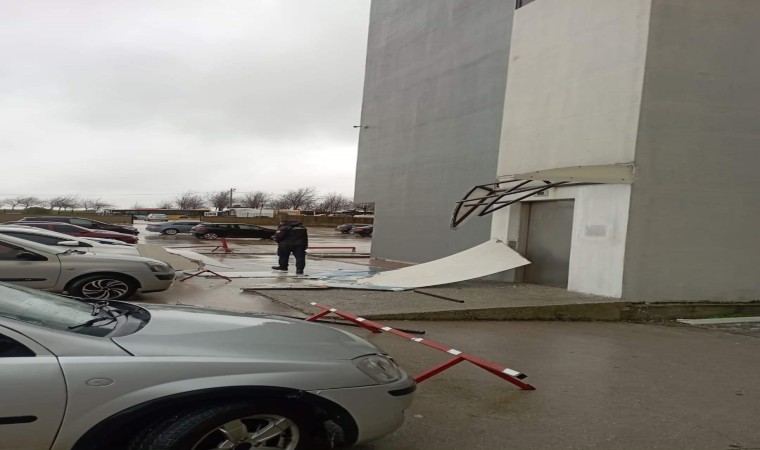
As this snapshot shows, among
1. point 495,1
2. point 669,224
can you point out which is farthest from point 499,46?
point 669,224

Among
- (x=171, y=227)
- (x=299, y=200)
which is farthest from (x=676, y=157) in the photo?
(x=299, y=200)

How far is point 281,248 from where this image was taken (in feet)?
47.5

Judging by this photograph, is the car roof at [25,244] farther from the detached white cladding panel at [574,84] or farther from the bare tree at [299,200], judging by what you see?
the bare tree at [299,200]

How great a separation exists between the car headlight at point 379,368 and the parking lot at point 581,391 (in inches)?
22.1

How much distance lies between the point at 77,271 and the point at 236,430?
266 inches

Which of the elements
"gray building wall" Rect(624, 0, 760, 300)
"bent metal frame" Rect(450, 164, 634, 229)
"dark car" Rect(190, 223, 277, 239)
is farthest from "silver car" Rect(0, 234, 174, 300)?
"dark car" Rect(190, 223, 277, 239)

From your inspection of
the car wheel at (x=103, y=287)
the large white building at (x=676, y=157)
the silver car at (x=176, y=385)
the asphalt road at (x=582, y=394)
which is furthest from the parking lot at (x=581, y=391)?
the car wheel at (x=103, y=287)

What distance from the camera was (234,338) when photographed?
2998 mm

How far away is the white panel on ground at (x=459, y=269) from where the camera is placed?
11.2 m

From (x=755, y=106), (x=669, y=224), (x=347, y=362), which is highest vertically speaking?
(x=755, y=106)

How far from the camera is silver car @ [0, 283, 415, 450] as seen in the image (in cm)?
243

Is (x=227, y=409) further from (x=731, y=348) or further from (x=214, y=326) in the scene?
(x=731, y=348)

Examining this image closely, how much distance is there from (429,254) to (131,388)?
1572 centimetres

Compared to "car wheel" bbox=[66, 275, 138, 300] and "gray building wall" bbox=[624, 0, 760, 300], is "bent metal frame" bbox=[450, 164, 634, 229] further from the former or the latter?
"car wheel" bbox=[66, 275, 138, 300]
